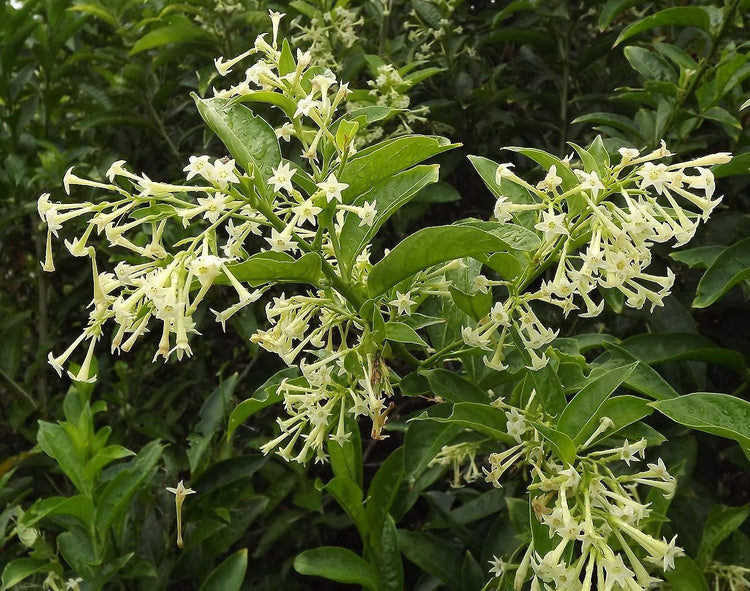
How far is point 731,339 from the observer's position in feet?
7.49

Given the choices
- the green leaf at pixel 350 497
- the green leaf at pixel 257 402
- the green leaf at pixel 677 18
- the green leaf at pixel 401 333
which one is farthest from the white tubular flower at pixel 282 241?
the green leaf at pixel 677 18

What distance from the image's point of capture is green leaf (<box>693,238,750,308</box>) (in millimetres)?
1737

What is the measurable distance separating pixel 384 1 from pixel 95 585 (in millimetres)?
1914

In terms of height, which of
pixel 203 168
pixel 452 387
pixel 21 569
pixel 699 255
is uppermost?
pixel 203 168

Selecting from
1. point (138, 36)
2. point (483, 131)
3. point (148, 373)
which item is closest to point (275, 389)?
point (148, 373)

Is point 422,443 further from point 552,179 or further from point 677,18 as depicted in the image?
point 677,18

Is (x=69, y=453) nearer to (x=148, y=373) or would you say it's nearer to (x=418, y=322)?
(x=148, y=373)

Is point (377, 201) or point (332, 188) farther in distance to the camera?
point (377, 201)

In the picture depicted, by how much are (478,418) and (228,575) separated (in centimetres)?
87

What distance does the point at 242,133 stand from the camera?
137 centimetres

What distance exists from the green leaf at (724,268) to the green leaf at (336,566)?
3.18 ft

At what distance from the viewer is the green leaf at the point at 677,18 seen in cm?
203

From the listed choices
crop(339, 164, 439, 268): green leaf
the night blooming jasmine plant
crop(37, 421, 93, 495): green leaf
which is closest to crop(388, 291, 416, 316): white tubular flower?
the night blooming jasmine plant

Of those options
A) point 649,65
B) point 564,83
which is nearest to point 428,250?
point 649,65
